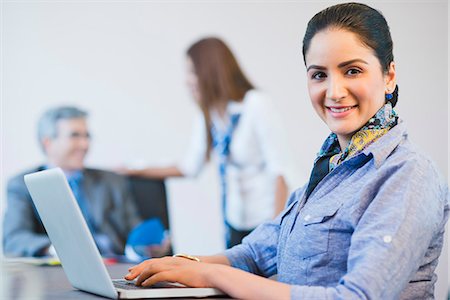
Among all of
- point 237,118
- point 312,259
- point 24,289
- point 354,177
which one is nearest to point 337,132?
point 354,177

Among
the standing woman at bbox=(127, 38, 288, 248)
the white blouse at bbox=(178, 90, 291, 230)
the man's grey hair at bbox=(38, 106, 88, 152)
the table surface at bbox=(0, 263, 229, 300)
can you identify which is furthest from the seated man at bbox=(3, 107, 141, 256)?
the table surface at bbox=(0, 263, 229, 300)

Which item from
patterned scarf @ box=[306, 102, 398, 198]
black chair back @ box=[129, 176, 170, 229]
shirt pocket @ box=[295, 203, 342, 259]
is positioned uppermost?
patterned scarf @ box=[306, 102, 398, 198]

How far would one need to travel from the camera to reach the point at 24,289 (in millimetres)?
1340

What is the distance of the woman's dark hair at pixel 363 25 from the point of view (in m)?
1.29

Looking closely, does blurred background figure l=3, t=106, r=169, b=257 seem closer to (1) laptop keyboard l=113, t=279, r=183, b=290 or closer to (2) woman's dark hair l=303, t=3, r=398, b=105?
(1) laptop keyboard l=113, t=279, r=183, b=290

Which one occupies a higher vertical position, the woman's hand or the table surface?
the woman's hand

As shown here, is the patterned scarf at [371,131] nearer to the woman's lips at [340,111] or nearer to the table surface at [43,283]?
the woman's lips at [340,111]

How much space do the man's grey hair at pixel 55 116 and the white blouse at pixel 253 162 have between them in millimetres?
718

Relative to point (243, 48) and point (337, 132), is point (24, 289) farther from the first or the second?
point (243, 48)

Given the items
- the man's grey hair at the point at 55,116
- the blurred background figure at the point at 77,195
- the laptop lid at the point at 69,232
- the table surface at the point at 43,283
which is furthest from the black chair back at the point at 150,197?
the laptop lid at the point at 69,232

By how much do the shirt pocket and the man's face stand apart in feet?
8.99

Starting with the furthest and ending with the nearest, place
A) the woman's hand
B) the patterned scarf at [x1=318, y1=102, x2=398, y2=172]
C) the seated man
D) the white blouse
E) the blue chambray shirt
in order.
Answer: the white blouse, the seated man, the patterned scarf at [x1=318, y1=102, x2=398, y2=172], the woman's hand, the blue chambray shirt

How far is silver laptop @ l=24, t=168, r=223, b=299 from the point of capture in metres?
1.17

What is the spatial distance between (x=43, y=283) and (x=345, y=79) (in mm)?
688
